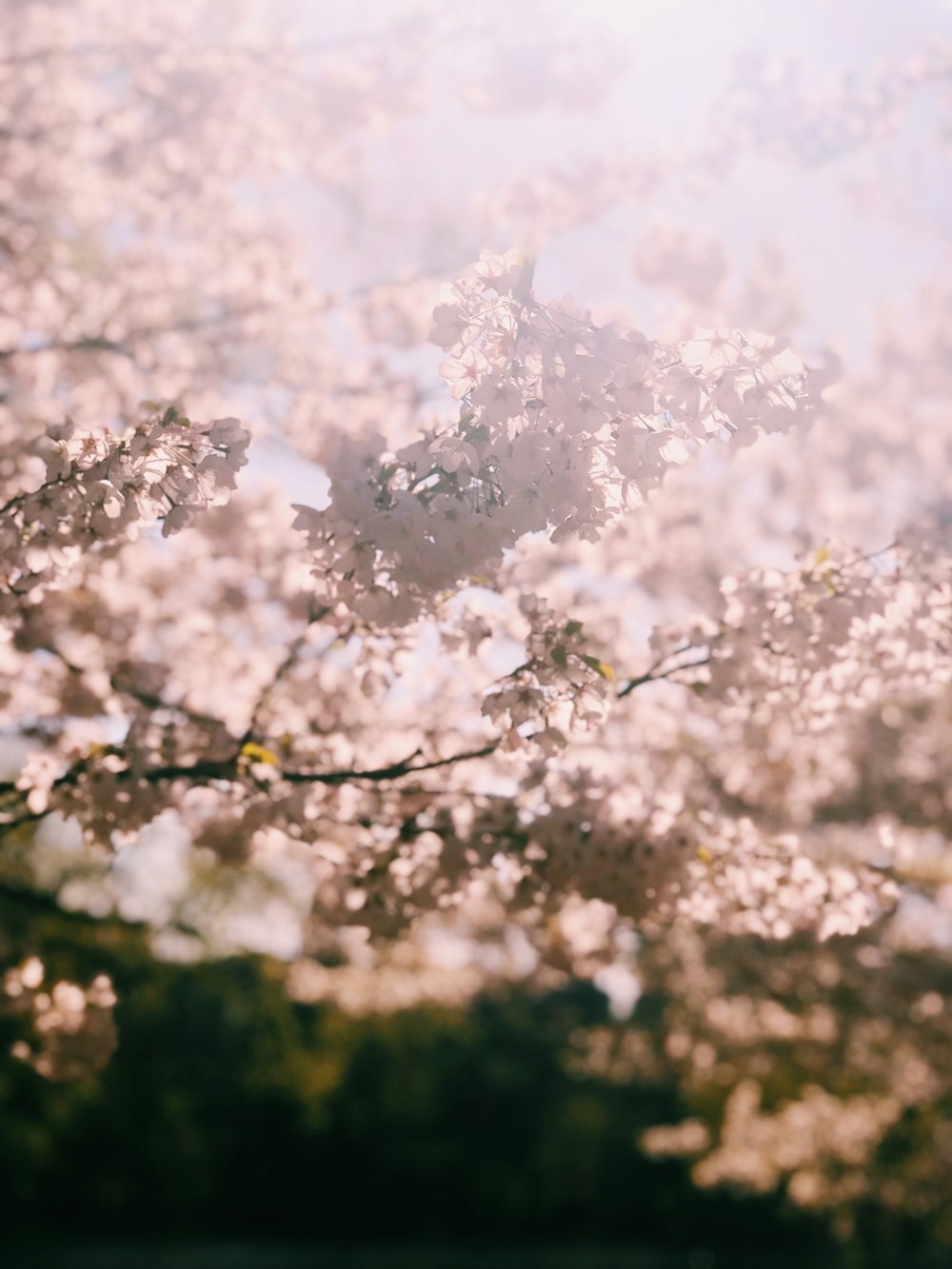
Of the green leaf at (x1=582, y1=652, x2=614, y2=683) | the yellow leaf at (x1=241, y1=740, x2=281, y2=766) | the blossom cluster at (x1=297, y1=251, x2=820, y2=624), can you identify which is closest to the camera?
the blossom cluster at (x1=297, y1=251, x2=820, y2=624)

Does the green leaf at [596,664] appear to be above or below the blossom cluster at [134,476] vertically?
below

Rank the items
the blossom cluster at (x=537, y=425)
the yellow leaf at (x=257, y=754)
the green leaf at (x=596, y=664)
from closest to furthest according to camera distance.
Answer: the blossom cluster at (x=537, y=425)
the green leaf at (x=596, y=664)
the yellow leaf at (x=257, y=754)

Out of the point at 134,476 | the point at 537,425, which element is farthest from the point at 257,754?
the point at 537,425

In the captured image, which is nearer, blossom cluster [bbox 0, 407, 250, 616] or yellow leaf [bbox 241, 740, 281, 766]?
blossom cluster [bbox 0, 407, 250, 616]

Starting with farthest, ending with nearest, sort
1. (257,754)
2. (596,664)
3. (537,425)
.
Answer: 1. (257,754)
2. (596,664)
3. (537,425)

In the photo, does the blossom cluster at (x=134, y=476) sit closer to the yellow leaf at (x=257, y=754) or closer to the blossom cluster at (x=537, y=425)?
the blossom cluster at (x=537, y=425)

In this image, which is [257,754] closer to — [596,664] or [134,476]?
[134,476]

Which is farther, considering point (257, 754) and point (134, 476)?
point (257, 754)

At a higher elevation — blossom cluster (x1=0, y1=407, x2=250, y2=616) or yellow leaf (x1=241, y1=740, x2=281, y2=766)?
blossom cluster (x1=0, y1=407, x2=250, y2=616)

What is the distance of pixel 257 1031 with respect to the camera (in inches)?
683

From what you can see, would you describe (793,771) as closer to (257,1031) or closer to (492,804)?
(492,804)

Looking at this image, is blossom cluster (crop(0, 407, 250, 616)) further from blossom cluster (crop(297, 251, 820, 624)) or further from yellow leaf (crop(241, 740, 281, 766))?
yellow leaf (crop(241, 740, 281, 766))

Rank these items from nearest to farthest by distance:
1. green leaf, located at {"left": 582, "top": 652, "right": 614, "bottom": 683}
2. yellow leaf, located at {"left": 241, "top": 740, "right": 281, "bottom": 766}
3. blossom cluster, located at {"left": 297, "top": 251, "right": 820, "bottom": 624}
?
blossom cluster, located at {"left": 297, "top": 251, "right": 820, "bottom": 624}, green leaf, located at {"left": 582, "top": 652, "right": 614, "bottom": 683}, yellow leaf, located at {"left": 241, "top": 740, "right": 281, "bottom": 766}

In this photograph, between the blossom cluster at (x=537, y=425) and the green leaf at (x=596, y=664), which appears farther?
the green leaf at (x=596, y=664)
